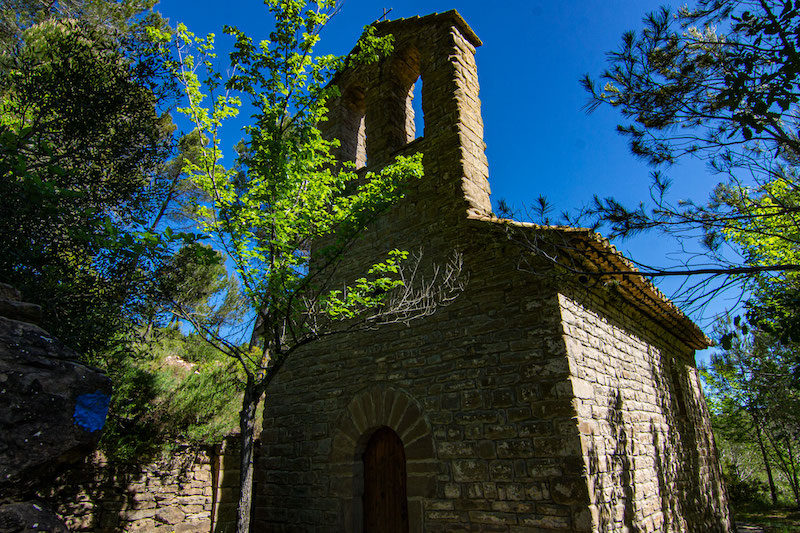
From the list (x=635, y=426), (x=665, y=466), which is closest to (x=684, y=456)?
(x=665, y=466)

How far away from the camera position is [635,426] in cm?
515

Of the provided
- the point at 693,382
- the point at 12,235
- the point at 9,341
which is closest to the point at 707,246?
the point at 9,341

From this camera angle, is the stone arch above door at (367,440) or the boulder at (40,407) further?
the stone arch above door at (367,440)

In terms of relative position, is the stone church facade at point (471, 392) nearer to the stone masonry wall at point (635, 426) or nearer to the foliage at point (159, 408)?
the stone masonry wall at point (635, 426)

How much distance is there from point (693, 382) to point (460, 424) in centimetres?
726

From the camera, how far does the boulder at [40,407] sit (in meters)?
1.91

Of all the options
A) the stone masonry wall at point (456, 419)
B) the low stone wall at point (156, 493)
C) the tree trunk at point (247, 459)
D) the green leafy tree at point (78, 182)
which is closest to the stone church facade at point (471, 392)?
the stone masonry wall at point (456, 419)

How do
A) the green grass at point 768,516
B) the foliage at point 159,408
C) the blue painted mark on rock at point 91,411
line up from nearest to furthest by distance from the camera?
the blue painted mark on rock at point 91,411
the foliage at point 159,408
the green grass at point 768,516

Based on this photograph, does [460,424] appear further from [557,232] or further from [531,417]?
[557,232]

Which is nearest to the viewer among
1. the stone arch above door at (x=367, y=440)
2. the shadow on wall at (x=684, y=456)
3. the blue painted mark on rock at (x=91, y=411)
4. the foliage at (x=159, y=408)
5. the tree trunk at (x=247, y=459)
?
the blue painted mark on rock at (x=91, y=411)

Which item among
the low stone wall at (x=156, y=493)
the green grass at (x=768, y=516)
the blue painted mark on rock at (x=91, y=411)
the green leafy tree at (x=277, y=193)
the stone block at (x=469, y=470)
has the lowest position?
the green grass at (x=768, y=516)

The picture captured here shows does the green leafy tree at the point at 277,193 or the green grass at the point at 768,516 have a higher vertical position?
the green leafy tree at the point at 277,193

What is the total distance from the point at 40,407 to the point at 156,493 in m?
5.82

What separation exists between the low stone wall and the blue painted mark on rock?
16.2 feet
